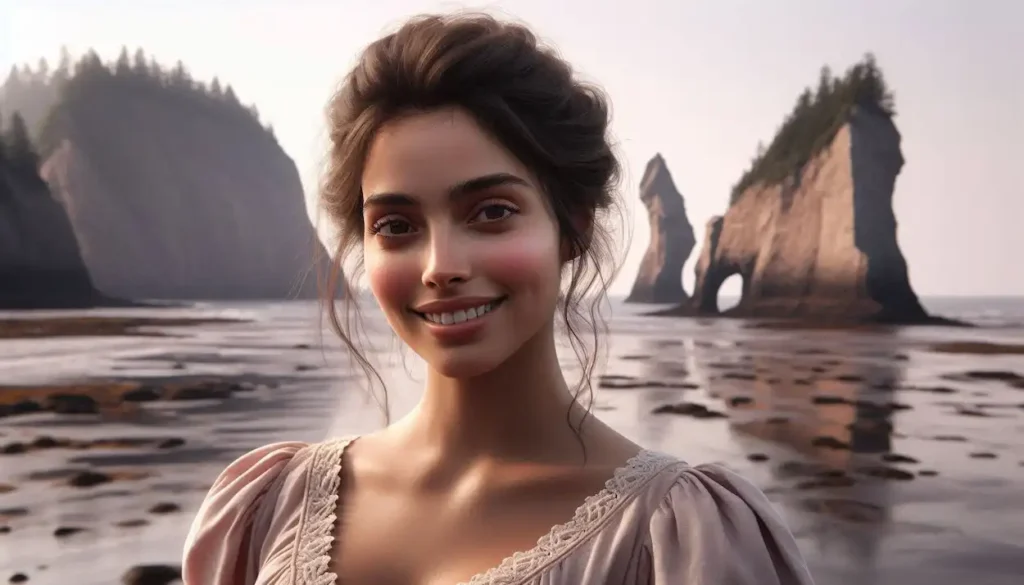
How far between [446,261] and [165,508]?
48.7 inches

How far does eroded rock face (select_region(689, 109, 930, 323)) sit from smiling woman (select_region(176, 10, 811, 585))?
88 centimetres

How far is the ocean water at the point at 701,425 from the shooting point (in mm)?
1568

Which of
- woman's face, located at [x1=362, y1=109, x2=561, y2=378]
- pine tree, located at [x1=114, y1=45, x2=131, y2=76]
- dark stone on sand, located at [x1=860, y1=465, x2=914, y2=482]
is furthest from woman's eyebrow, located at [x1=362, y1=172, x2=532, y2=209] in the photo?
pine tree, located at [x1=114, y1=45, x2=131, y2=76]

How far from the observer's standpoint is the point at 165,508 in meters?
1.73

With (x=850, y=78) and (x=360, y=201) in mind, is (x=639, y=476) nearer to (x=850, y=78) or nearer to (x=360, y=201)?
(x=360, y=201)

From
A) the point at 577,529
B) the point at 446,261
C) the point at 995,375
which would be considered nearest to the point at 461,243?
the point at 446,261

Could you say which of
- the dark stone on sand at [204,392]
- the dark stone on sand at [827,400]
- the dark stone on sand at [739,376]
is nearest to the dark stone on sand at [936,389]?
the dark stone on sand at [827,400]

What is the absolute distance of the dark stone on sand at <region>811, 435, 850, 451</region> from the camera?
165cm

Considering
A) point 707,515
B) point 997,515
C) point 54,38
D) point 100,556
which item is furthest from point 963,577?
point 54,38

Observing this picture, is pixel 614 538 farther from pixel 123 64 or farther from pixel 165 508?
pixel 123 64

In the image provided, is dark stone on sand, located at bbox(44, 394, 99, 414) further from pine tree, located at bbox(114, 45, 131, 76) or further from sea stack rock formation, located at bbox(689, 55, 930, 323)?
sea stack rock formation, located at bbox(689, 55, 930, 323)

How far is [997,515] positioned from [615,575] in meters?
1.11

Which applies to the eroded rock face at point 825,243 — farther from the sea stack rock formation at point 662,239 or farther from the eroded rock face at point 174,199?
the eroded rock face at point 174,199

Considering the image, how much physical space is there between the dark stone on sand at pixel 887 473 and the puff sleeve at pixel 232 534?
46.5 inches
